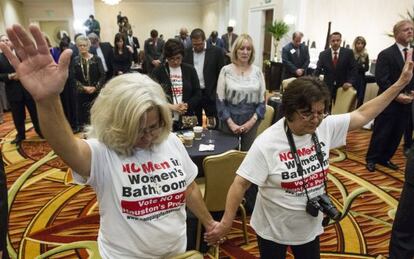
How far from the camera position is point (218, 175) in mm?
2348

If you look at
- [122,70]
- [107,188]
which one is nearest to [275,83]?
[122,70]

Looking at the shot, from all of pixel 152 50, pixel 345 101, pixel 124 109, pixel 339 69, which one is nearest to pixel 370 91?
pixel 339 69

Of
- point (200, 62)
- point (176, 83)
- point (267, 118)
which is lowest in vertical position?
point (267, 118)

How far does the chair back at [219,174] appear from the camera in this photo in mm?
2283

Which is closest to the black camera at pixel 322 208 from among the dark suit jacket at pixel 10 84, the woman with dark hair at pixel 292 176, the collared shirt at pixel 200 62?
the woman with dark hair at pixel 292 176

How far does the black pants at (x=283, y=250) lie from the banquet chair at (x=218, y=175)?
28.9 inches

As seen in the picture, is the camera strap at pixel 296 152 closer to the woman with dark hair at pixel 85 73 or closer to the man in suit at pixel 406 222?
the man in suit at pixel 406 222

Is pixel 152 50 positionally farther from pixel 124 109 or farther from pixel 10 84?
pixel 124 109

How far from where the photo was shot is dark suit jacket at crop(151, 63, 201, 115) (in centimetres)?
349

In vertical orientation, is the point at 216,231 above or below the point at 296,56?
below

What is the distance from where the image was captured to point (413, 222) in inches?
81.9

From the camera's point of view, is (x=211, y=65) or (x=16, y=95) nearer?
(x=211, y=65)

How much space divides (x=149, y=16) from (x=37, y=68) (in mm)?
17271

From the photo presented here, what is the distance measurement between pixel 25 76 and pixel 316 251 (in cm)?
155
